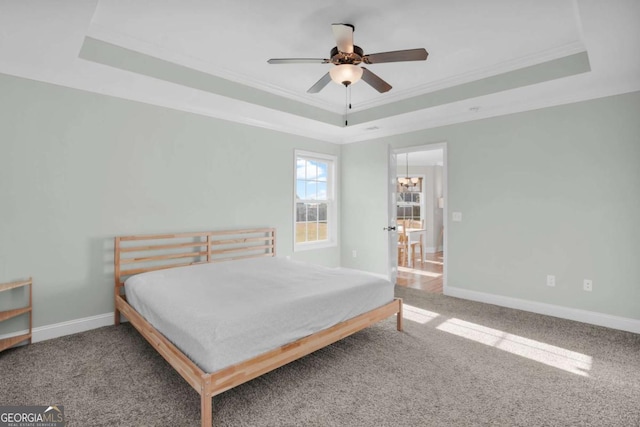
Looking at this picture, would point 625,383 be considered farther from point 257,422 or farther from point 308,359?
point 257,422

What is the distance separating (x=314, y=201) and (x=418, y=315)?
102 inches

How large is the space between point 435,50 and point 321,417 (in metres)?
3.19

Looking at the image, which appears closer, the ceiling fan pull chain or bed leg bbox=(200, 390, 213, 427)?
bed leg bbox=(200, 390, 213, 427)

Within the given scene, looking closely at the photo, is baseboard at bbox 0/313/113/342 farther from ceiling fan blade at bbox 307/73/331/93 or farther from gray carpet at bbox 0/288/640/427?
ceiling fan blade at bbox 307/73/331/93

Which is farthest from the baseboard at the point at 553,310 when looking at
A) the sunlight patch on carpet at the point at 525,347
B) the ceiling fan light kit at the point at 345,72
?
the ceiling fan light kit at the point at 345,72

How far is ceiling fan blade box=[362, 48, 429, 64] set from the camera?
88.7 inches

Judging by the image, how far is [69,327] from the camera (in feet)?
10.1

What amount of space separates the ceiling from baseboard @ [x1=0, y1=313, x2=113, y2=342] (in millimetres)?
2296

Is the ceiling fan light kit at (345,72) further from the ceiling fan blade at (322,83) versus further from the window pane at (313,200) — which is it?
the window pane at (313,200)

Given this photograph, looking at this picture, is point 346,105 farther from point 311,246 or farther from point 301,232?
point 311,246

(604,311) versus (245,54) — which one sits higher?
(245,54)

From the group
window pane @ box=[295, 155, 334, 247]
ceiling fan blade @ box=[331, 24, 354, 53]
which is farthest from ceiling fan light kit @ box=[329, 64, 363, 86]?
window pane @ box=[295, 155, 334, 247]

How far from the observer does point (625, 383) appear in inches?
88.5

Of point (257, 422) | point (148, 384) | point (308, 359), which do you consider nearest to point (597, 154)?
point (308, 359)
